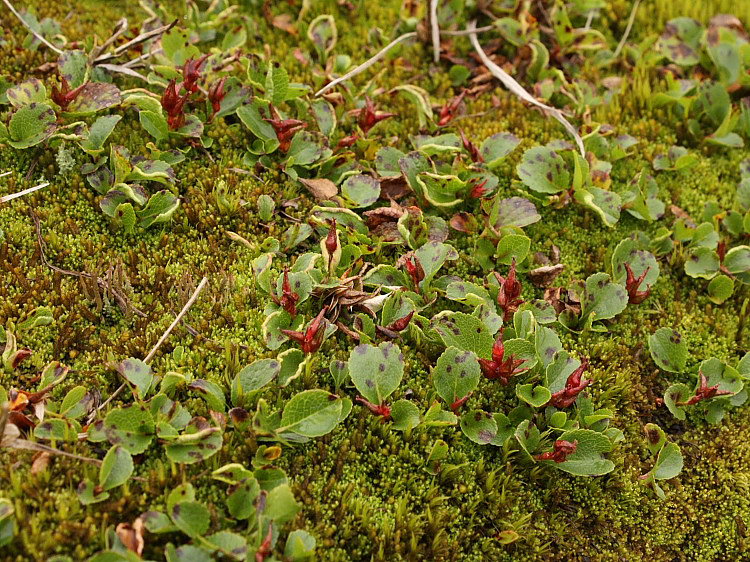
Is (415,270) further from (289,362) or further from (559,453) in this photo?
(559,453)

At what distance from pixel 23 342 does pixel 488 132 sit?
7.59 feet

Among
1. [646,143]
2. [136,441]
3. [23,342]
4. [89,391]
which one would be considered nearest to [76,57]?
[23,342]

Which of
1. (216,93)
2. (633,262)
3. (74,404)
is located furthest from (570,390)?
(216,93)

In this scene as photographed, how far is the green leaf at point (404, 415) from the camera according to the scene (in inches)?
99.6

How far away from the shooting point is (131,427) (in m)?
2.31

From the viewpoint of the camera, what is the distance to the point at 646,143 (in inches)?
144

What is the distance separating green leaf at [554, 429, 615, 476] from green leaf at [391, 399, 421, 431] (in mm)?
535

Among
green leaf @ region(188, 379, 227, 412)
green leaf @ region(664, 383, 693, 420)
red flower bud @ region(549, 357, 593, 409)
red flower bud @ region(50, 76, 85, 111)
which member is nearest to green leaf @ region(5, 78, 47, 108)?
red flower bud @ region(50, 76, 85, 111)

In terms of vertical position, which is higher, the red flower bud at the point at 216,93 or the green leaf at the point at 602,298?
the red flower bud at the point at 216,93

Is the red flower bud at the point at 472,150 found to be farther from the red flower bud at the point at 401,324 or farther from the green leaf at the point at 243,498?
the green leaf at the point at 243,498

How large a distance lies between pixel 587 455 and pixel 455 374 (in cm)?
56

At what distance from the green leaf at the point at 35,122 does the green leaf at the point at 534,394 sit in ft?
7.18

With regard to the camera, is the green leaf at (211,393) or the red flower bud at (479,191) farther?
the red flower bud at (479,191)

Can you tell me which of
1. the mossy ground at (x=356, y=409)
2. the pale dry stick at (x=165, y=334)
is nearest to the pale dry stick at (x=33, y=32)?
the mossy ground at (x=356, y=409)
